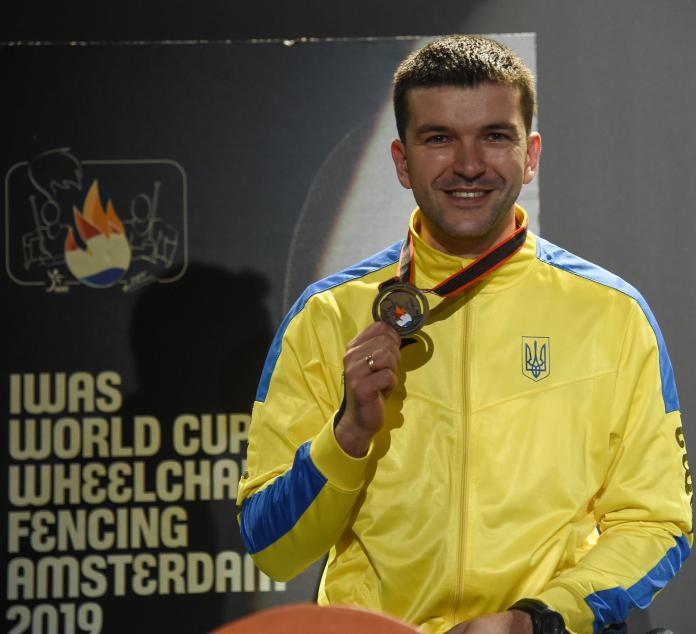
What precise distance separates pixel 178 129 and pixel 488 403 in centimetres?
144

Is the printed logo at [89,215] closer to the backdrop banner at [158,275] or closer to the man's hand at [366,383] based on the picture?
the backdrop banner at [158,275]

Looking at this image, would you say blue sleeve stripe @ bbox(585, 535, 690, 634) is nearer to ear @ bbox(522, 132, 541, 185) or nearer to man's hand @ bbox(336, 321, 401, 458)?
man's hand @ bbox(336, 321, 401, 458)

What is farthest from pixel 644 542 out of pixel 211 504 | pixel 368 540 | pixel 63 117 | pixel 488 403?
pixel 63 117

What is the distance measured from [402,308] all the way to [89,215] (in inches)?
57.5

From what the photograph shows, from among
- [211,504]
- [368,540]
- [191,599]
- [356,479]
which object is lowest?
[191,599]

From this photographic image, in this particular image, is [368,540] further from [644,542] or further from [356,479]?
[644,542]

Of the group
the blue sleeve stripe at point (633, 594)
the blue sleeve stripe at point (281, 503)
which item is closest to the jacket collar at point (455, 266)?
the blue sleeve stripe at point (281, 503)

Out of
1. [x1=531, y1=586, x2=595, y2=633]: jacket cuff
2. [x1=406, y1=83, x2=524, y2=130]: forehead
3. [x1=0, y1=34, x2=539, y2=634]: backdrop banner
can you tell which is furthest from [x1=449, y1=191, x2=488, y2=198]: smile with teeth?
[x1=0, y1=34, x2=539, y2=634]: backdrop banner

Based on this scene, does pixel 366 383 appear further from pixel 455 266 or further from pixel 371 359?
pixel 455 266

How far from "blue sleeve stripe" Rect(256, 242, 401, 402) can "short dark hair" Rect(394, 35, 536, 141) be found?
227 millimetres

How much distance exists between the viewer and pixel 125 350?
8.95ft

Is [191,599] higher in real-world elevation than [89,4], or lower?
lower

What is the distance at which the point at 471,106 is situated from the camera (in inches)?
62.3

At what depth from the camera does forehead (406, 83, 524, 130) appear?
1581 mm
